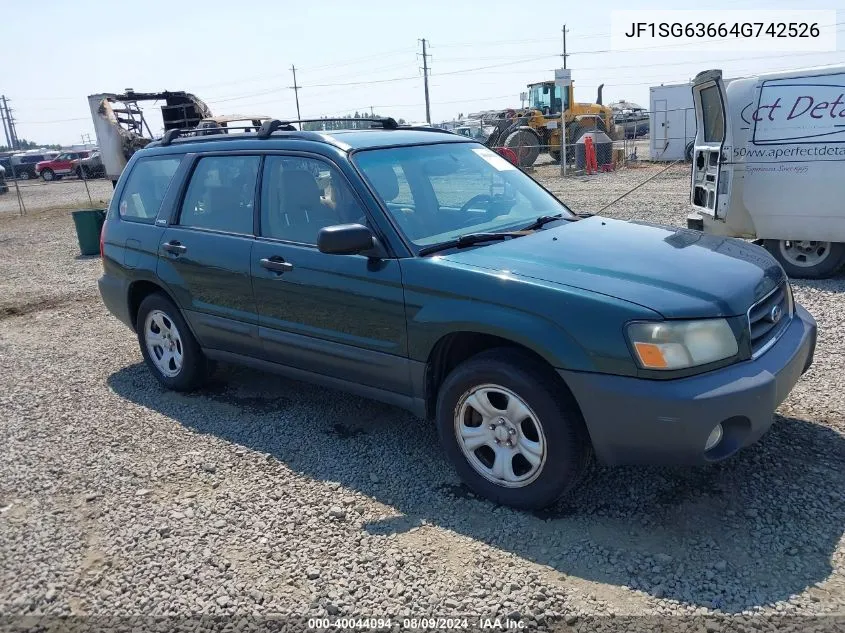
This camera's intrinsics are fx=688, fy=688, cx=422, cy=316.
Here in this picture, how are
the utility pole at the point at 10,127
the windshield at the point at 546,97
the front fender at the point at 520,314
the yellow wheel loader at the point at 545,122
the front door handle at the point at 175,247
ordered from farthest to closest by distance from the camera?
the utility pole at the point at 10,127
the windshield at the point at 546,97
the yellow wheel loader at the point at 545,122
the front door handle at the point at 175,247
the front fender at the point at 520,314

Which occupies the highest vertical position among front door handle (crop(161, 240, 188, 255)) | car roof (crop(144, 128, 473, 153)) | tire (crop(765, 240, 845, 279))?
car roof (crop(144, 128, 473, 153))

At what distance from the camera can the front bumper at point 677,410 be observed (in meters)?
2.87

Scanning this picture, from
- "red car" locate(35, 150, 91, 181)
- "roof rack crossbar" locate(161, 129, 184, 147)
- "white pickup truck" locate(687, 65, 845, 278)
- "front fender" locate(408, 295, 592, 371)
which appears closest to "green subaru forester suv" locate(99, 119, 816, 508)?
"front fender" locate(408, 295, 592, 371)

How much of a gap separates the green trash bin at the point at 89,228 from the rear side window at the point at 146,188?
769 cm

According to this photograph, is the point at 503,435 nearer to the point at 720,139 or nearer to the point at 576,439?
the point at 576,439

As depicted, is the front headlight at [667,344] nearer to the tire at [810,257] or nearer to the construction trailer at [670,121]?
the tire at [810,257]

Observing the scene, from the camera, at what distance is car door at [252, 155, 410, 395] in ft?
12.2

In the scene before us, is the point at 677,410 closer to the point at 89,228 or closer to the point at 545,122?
the point at 89,228

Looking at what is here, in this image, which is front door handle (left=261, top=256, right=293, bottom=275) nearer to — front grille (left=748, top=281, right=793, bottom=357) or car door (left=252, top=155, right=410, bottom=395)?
car door (left=252, top=155, right=410, bottom=395)

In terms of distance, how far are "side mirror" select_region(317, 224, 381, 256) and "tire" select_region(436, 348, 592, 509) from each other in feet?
2.67

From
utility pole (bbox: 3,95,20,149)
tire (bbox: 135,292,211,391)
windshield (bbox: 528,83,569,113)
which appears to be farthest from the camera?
utility pole (bbox: 3,95,20,149)

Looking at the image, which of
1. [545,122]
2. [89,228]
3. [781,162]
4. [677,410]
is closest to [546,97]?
[545,122]

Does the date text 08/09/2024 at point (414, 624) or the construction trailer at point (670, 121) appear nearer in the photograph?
the date text 08/09/2024 at point (414, 624)

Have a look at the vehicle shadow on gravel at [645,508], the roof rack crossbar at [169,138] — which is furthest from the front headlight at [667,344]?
the roof rack crossbar at [169,138]
